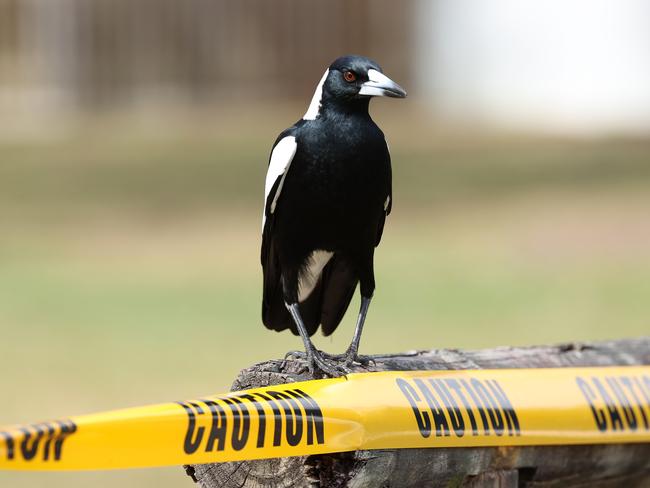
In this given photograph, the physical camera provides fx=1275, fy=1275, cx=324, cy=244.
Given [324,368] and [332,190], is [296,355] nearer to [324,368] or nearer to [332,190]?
[324,368]

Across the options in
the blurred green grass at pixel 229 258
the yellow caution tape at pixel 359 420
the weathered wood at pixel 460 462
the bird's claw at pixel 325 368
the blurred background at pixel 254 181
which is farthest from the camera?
the blurred background at pixel 254 181

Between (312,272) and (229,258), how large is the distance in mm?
9295

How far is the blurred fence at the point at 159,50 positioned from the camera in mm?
19812

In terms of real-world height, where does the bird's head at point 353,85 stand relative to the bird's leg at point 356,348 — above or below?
above

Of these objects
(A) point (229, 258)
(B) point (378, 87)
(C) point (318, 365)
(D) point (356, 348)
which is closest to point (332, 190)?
(B) point (378, 87)

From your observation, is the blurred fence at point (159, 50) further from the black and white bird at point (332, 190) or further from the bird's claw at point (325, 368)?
the bird's claw at point (325, 368)

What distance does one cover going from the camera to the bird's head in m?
3.46

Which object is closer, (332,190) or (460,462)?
(460,462)

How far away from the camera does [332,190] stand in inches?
134

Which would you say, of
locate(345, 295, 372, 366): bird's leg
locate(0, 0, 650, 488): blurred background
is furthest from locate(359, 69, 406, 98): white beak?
locate(0, 0, 650, 488): blurred background

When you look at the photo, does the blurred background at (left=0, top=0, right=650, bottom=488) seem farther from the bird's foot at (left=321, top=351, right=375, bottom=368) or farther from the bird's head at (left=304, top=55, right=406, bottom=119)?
the bird's head at (left=304, top=55, right=406, bottom=119)

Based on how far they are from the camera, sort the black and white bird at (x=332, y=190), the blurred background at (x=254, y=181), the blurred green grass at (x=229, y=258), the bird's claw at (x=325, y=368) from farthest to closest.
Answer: the blurred background at (x=254, y=181), the blurred green grass at (x=229, y=258), the black and white bird at (x=332, y=190), the bird's claw at (x=325, y=368)

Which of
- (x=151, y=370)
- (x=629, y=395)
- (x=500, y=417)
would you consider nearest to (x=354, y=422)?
(x=500, y=417)

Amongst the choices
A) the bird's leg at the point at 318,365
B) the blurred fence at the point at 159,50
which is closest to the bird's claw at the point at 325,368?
the bird's leg at the point at 318,365
